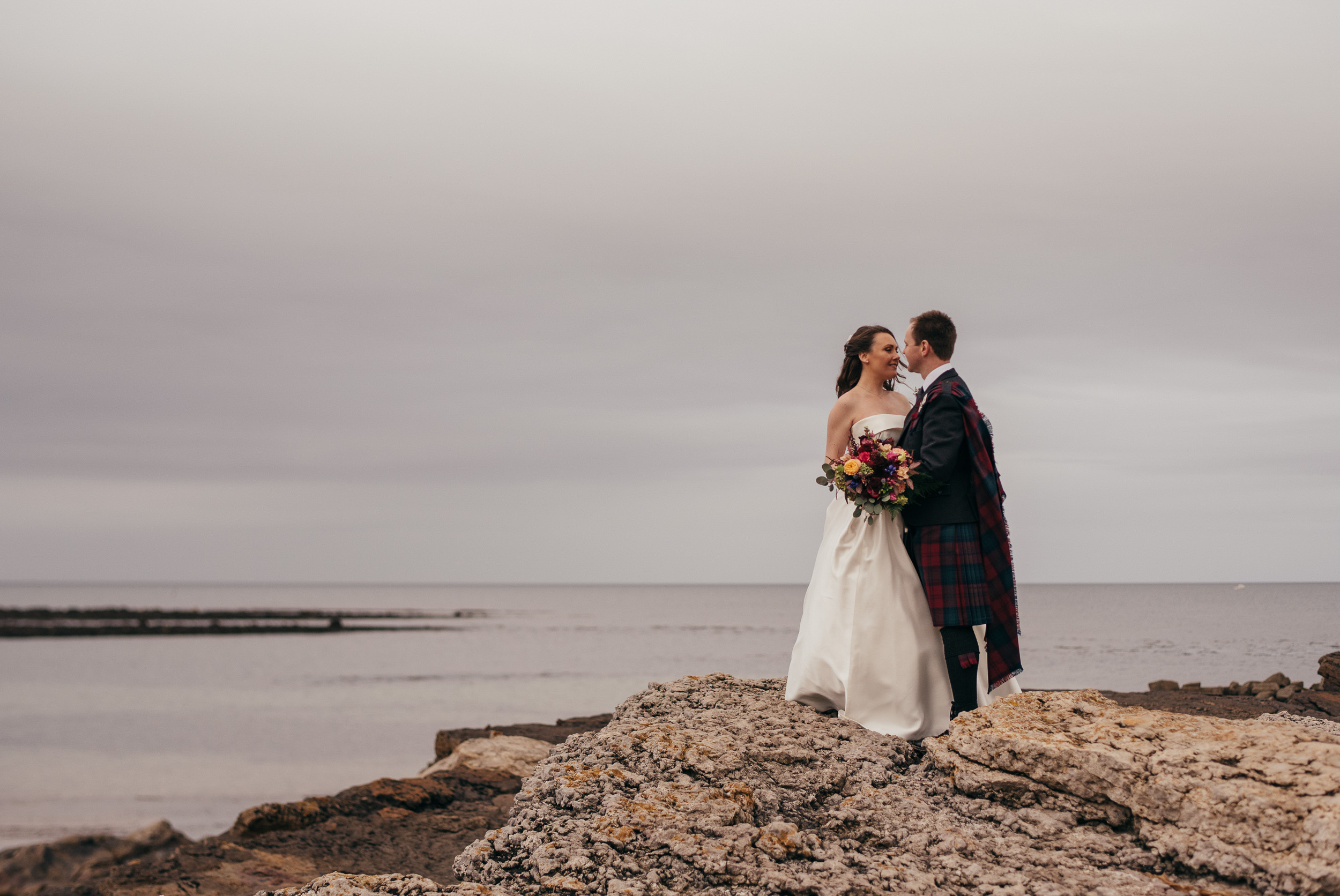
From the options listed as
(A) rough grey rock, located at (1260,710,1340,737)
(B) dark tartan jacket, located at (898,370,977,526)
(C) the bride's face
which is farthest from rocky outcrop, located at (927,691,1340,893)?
(C) the bride's face

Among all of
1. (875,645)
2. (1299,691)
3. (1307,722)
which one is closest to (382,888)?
(875,645)

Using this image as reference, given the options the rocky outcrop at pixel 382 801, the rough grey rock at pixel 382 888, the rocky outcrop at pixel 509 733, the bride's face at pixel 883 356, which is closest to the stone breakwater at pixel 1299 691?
the bride's face at pixel 883 356

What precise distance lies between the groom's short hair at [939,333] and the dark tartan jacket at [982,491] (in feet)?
1.01

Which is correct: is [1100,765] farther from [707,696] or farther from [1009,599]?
[707,696]

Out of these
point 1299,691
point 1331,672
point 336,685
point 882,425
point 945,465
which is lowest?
point 336,685

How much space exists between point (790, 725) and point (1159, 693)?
394 inches

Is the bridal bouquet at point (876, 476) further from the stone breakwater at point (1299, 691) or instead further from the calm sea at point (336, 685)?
the calm sea at point (336, 685)

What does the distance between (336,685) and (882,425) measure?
3543cm

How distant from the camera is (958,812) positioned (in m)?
4.08

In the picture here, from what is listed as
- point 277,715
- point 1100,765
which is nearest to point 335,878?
point 1100,765

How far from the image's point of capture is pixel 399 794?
9.33 metres

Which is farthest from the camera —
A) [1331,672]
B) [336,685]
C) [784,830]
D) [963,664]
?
[336,685]

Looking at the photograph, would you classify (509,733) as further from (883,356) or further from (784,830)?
(784,830)

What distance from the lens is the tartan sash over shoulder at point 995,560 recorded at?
5.73 m
